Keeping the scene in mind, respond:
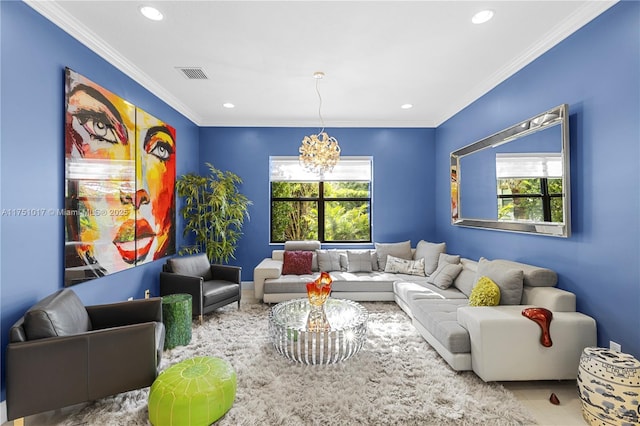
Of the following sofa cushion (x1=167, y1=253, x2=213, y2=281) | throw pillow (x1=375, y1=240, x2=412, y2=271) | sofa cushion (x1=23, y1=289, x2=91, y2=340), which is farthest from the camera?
throw pillow (x1=375, y1=240, x2=412, y2=271)

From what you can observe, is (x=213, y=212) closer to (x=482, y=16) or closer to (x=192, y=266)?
(x=192, y=266)

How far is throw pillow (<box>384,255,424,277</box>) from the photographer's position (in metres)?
4.62

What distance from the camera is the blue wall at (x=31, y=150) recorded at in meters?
2.02

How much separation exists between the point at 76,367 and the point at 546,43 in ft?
15.2

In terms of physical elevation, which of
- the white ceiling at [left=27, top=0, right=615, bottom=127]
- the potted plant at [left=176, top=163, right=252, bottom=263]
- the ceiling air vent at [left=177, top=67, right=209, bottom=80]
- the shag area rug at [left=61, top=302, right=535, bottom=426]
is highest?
the ceiling air vent at [left=177, top=67, right=209, bottom=80]

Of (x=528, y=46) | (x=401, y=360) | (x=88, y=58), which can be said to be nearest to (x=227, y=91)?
(x=88, y=58)

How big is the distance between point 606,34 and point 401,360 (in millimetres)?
3168

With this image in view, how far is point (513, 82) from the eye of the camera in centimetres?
331

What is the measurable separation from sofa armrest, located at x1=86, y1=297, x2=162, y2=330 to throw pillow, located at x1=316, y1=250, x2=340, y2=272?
8.76ft

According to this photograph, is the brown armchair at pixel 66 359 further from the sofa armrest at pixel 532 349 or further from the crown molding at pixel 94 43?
the sofa armrest at pixel 532 349

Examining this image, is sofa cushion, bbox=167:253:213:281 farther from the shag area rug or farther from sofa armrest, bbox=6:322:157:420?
sofa armrest, bbox=6:322:157:420

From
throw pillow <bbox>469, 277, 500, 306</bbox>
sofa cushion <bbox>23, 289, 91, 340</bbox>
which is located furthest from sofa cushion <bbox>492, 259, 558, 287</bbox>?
sofa cushion <bbox>23, 289, 91, 340</bbox>

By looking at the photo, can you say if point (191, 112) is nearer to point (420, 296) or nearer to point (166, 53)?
point (166, 53)

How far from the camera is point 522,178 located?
3176 mm
